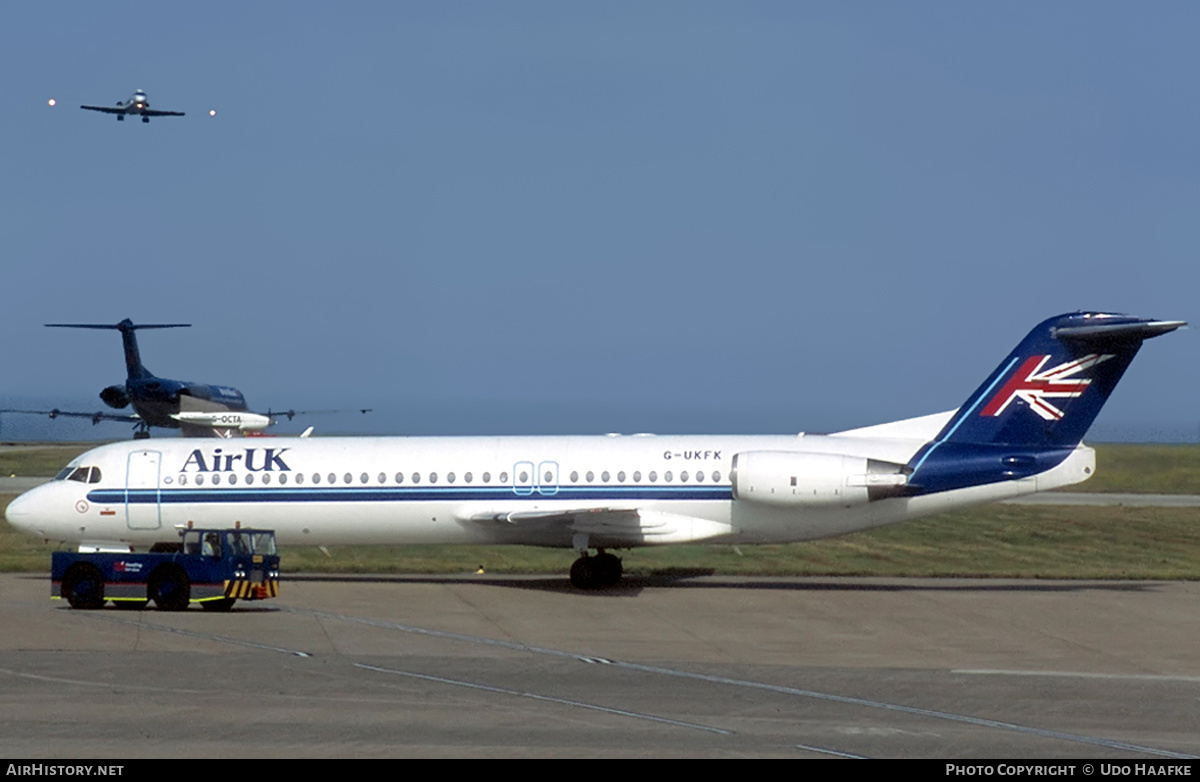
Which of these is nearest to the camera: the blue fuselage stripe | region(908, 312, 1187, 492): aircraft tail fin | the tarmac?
the tarmac

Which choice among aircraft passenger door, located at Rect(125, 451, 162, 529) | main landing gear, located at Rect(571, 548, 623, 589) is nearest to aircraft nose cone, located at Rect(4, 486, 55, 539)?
aircraft passenger door, located at Rect(125, 451, 162, 529)

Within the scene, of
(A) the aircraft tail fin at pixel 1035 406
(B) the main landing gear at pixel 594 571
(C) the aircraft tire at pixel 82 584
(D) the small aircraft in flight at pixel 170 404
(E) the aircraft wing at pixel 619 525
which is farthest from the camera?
(D) the small aircraft in flight at pixel 170 404

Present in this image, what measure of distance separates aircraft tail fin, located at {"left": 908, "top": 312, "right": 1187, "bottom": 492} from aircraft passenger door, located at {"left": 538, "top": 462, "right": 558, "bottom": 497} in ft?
22.6

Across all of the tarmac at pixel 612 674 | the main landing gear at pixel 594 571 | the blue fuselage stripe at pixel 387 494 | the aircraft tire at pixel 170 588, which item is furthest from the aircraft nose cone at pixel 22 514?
the main landing gear at pixel 594 571

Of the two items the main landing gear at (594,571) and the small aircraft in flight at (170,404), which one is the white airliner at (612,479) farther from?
the small aircraft in flight at (170,404)

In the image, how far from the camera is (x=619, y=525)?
91.5 ft

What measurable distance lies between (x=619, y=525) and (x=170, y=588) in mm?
8404

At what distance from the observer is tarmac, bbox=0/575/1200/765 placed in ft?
45.6

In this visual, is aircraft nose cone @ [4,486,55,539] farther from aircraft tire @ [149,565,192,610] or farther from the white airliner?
aircraft tire @ [149,565,192,610]

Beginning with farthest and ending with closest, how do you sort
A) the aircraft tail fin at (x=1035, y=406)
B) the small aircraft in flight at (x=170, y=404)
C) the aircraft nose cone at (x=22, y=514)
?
the small aircraft in flight at (x=170, y=404) → the aircraft nose cone at (x=22, y=514) → the aircraft tail fin at (x=1035, y=406)

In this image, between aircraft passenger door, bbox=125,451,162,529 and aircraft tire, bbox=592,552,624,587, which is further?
aircraft passenger door, bbox=125,451,162,529

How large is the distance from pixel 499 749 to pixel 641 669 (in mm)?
5405

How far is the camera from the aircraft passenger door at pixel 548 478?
28578 millimetres

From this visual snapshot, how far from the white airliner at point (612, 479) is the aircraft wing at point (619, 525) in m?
0.03
